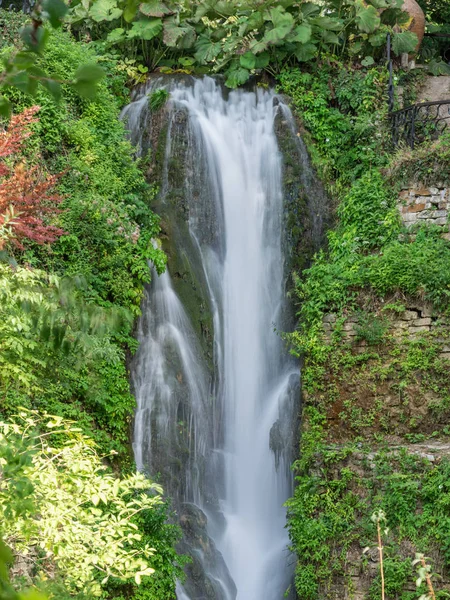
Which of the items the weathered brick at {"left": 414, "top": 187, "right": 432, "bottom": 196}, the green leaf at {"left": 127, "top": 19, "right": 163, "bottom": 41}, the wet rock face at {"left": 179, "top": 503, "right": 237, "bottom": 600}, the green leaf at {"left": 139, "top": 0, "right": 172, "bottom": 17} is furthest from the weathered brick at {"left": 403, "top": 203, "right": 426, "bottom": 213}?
the green leaf at {"left": 139, "top": 0, "right": 172, "bottom": 17}

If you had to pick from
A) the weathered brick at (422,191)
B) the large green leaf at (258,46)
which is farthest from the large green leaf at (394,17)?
the weathered brick at (422,191)

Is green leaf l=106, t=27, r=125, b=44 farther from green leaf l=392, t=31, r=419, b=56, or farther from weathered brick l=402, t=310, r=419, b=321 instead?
weathered brick l=402, t=310, r=419, b=321

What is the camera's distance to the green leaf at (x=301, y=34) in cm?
1325

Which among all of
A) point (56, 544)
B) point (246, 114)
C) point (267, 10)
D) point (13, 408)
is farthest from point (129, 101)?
point (56, 544)

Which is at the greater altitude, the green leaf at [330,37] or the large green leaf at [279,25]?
the large green leaf at [279,25]

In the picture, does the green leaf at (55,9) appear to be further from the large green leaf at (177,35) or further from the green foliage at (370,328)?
the large green leaf at (177,35)

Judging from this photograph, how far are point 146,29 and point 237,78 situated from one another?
5.38 ft

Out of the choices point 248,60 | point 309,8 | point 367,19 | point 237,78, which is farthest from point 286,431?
point 309,8

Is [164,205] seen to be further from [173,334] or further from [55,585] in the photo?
[55,585]

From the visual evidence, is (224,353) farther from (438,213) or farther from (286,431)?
(438,213)

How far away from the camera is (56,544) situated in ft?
17.0

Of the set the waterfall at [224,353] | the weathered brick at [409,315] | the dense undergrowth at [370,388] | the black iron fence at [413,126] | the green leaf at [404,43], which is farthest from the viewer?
the green leaf at [404,43]

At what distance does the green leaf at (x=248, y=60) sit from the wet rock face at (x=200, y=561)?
6.64 m

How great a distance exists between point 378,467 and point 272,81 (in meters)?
6.69
